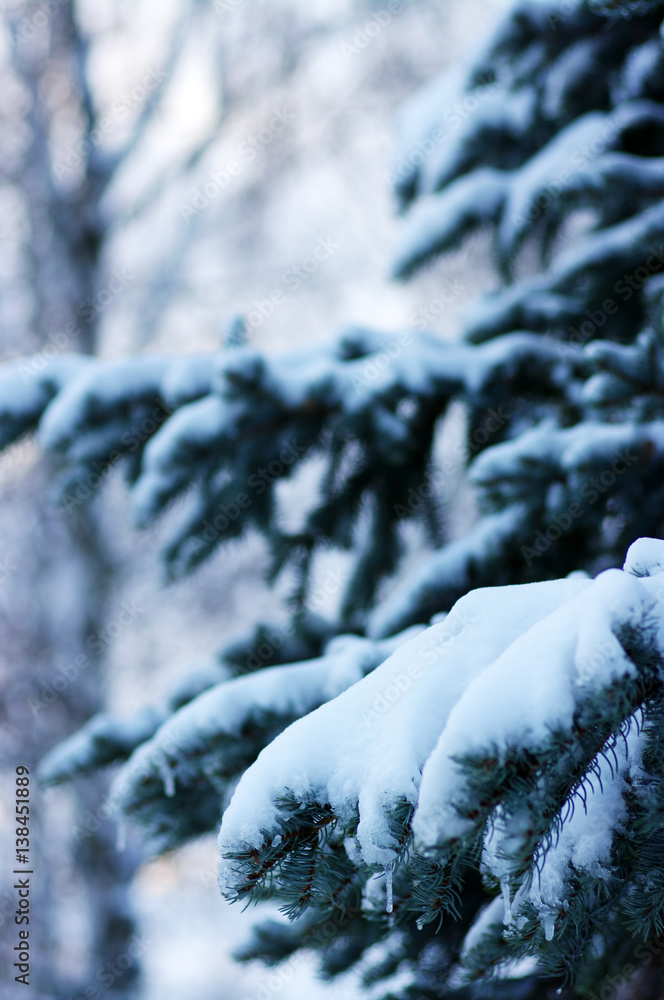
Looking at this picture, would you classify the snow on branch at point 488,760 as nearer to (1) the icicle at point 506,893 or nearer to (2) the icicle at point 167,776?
(1) the icicle at point 506,893

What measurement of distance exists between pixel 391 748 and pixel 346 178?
8073 mm

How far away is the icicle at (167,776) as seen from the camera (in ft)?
4.18

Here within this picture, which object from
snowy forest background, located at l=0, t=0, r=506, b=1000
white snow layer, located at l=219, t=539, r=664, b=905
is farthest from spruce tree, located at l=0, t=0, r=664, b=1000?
snowy forest background, located at l=0, t=0, r=506, b=1000

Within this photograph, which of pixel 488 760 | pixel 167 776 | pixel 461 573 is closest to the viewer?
pixel 488 760

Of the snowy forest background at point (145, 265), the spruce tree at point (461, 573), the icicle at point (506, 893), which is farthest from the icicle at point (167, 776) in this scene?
the snowy forest background at point (145, 265)

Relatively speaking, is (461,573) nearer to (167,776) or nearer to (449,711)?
(167,776)

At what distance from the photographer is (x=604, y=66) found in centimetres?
221

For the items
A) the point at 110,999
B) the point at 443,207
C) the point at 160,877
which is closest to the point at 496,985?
the point at 443,207

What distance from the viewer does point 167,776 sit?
129cm

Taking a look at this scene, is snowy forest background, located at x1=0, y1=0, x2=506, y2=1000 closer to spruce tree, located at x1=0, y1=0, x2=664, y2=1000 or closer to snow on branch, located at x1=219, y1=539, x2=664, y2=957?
spruce tree, located at x1=0, y1=0, x2=664, y2=1000

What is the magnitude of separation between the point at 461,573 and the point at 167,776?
807 mm

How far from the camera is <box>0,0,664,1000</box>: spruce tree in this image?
2.21 ft

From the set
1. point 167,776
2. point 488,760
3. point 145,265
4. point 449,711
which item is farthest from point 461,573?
point 145,265

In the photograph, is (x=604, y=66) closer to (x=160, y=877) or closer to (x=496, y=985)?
(x=496, y=985)
